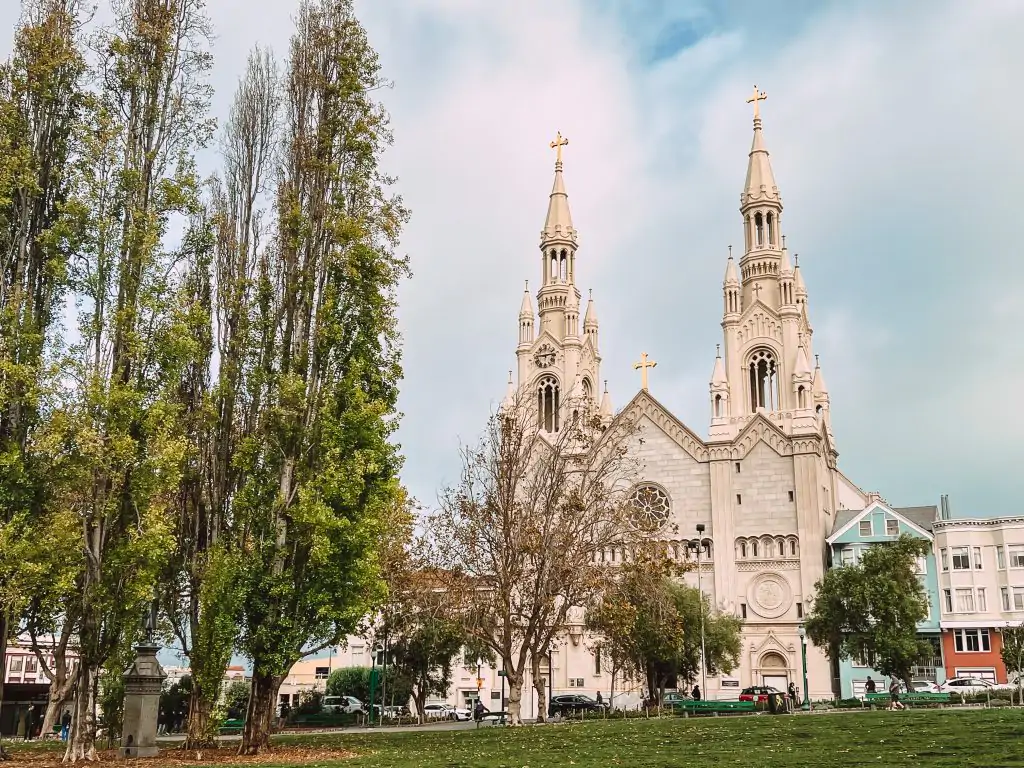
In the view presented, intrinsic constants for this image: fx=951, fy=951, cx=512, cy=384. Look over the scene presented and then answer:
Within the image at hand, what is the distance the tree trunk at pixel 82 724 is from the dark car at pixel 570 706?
3128cm

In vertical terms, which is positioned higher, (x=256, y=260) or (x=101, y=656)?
(x=256, y=260)

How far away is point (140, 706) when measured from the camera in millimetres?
22688

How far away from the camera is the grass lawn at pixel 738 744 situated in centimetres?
1791

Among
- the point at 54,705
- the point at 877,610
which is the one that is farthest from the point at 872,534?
the point at 54,705

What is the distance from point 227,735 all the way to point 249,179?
21789 millimetres

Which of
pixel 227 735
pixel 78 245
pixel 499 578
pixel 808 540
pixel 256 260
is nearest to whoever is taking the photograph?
pixel 78 245

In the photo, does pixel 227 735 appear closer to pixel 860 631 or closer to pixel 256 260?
pixel 256 260

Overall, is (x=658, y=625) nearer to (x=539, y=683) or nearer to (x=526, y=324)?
(x=539, y=683)

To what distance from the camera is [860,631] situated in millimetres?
48625

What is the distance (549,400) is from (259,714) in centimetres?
5264

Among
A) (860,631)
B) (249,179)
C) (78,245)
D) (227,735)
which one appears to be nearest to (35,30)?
(78,245)

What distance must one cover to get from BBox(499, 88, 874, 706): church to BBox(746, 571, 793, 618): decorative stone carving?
0.22ft

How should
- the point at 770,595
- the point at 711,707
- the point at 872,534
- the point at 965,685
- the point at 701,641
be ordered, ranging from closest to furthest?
the point at 711,707
the point at 701,641
the point at 965,685
the point at 872,534
the point at 770,595

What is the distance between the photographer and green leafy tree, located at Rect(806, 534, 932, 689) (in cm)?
4712
